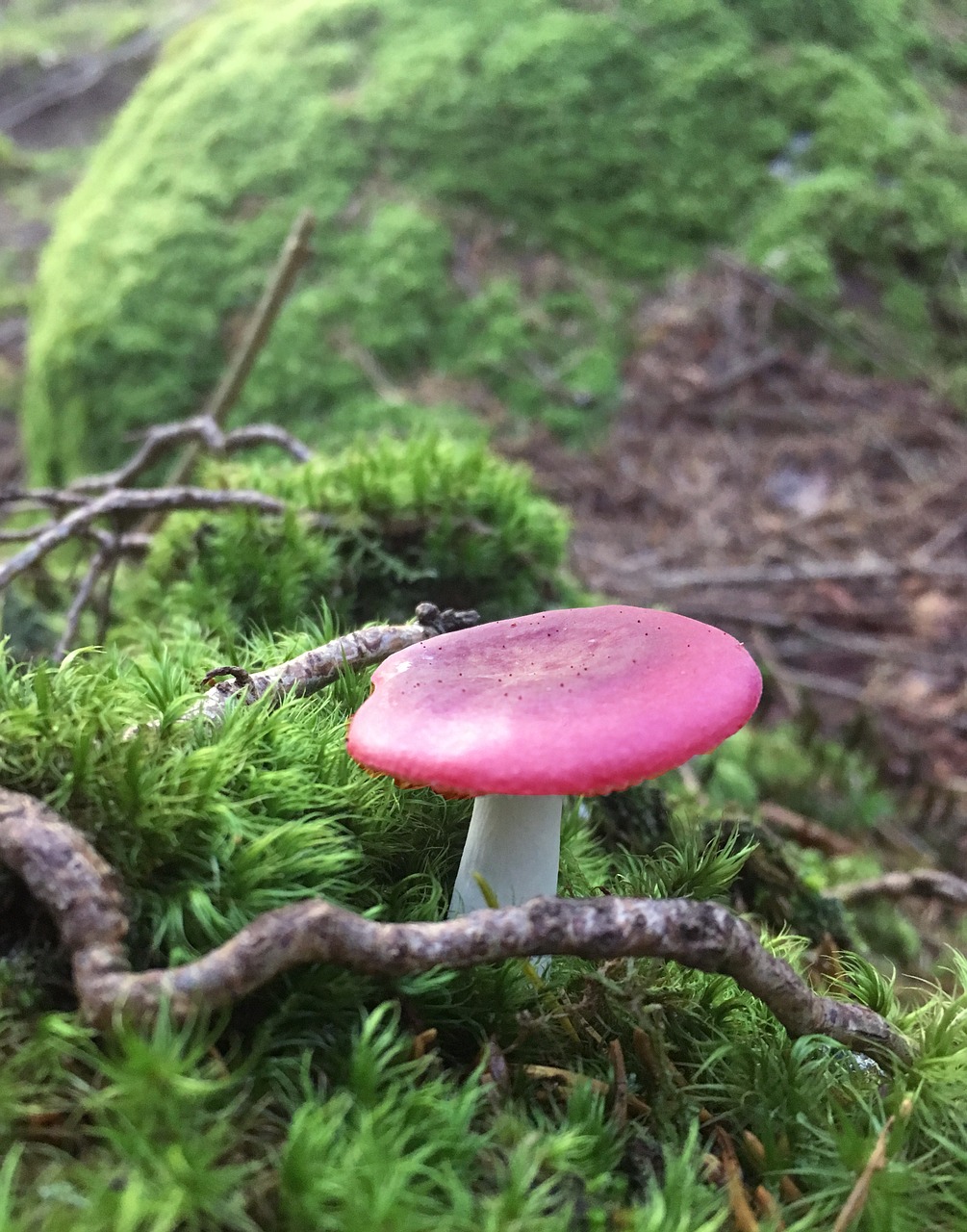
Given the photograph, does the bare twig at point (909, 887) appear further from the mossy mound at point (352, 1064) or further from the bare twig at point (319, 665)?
the bare twig at point (319, 665)

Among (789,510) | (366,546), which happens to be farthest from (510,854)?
(789,510)

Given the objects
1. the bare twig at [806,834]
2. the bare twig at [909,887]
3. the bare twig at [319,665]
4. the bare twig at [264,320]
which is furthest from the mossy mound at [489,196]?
the bare twig at [909,887]

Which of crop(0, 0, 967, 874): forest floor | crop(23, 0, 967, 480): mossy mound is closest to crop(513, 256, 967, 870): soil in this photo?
crop(0, 0, 967, 874): forest floor

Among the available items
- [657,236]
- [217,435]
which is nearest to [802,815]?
[217,435]

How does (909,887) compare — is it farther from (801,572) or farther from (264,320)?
(264,320)

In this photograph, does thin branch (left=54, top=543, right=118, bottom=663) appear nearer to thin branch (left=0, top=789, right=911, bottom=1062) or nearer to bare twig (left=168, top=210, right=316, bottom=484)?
bare twig (left=168, top=210, right=316, bottom=484)

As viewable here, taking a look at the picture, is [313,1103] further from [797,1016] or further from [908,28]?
[908,28]

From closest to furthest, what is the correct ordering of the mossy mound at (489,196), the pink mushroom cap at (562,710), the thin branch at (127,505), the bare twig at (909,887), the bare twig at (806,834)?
the pink mushroom cap at (562,710), the thin branch at (127,505), the bare twig at (909,887), the bare twig at (806,834), the mossy mound at (489,196)
